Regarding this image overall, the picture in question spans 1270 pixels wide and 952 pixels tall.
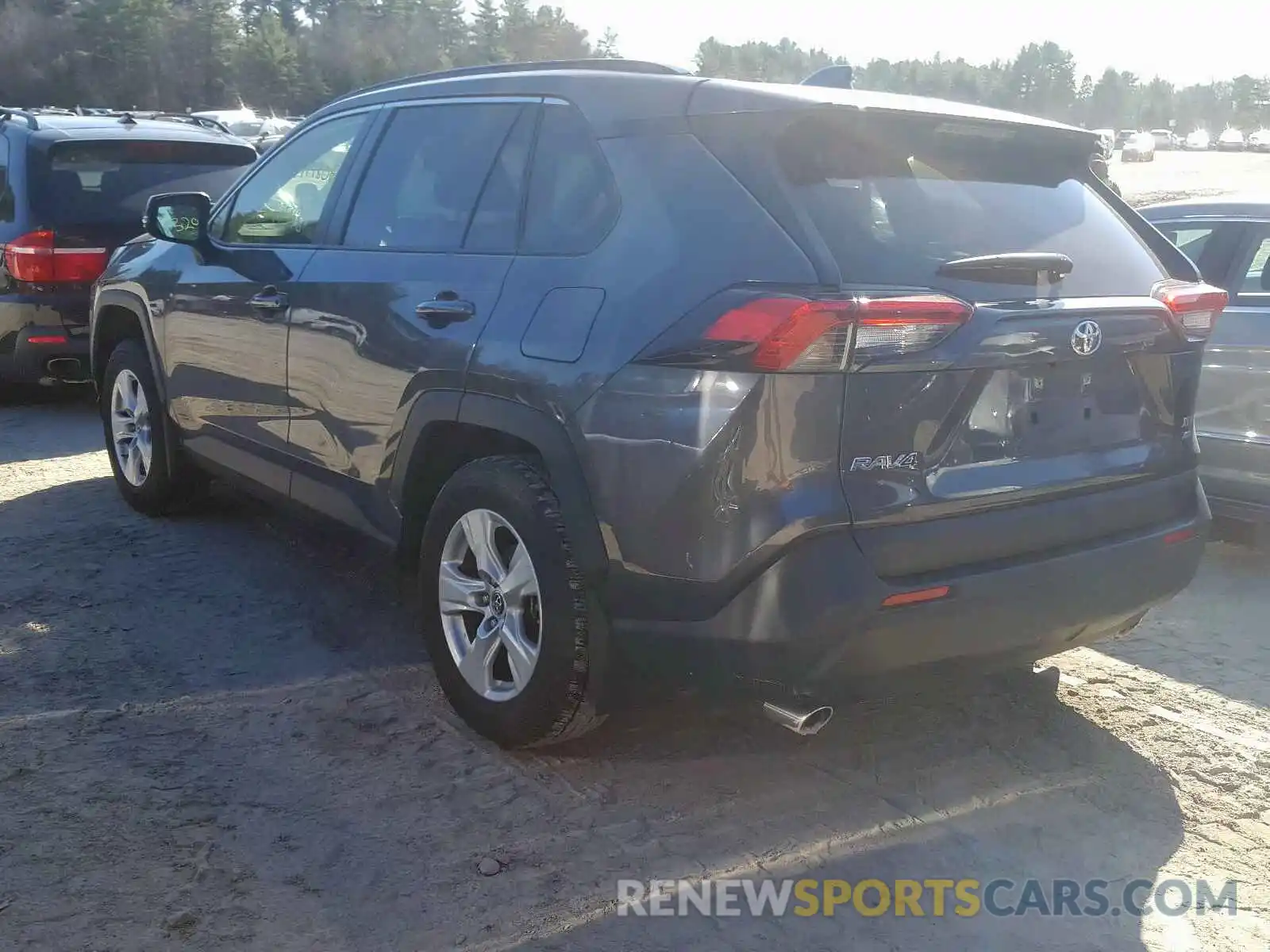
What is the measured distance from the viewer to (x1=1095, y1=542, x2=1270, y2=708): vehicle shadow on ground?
13.6 ft

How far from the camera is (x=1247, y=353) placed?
17.2 ft

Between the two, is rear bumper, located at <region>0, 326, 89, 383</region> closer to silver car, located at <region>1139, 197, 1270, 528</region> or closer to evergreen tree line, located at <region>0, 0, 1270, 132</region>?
silver car, located at <region>1139, 197, 1270, 528</region>

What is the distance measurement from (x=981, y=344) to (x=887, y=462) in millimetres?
350

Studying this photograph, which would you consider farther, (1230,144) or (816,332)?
(1230,144)

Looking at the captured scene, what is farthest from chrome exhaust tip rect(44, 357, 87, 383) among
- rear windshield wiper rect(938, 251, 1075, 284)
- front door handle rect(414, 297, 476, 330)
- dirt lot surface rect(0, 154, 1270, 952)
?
rear windshield wiper rect(938, 251, 1075, 284)

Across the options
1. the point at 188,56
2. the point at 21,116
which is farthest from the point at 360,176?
the point at 188,56

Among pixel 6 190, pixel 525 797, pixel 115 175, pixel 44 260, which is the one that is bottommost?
pixel 525 797

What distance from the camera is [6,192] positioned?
7.79 m

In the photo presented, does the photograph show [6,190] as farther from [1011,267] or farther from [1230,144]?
[1230,144]

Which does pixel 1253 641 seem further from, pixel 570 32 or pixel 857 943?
pixel 570 32

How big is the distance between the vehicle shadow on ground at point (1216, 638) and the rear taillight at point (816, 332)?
6.73ft

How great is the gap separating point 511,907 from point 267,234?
9.24 ft

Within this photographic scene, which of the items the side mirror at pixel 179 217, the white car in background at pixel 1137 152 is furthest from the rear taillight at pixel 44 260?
the white car in background at pixel 1137 152

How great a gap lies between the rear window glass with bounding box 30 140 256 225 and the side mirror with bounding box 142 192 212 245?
291cm
